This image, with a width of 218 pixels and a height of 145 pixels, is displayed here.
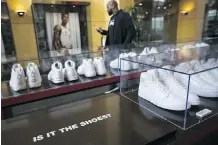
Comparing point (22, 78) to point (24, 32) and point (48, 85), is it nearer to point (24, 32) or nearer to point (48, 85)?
point (48, 85)

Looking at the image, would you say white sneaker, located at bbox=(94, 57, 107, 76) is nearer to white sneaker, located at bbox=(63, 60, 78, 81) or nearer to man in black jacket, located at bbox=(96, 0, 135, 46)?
white sneaker, located at bbox=(63, 60, 78, 81)

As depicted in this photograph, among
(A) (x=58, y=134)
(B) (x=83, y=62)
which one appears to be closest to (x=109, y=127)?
(A) (x=58, y=134)

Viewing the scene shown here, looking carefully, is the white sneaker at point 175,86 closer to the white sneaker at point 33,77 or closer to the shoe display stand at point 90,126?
the shoe display stand at point 90,126

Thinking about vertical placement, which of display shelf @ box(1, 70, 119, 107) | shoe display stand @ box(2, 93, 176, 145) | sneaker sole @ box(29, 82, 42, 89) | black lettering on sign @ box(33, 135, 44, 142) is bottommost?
black lettering on sign @ box(33, 135, 44, 142)

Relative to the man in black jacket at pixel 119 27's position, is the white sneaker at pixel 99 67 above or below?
below

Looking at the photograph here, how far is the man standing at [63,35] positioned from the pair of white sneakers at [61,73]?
89.3 inches

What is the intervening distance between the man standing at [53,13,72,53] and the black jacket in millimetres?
1576

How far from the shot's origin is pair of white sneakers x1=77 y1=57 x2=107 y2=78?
84 cm

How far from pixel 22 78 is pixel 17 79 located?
0.7 inches

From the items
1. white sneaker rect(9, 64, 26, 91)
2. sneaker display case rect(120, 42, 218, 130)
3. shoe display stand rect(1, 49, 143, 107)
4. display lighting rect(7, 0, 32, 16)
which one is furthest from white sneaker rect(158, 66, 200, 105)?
display lighting rect(7, 0, 32, 16)

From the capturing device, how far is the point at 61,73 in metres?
0.77

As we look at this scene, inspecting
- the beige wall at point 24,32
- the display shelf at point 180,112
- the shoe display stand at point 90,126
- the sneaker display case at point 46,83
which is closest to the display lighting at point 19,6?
the beige wall at point 24,32

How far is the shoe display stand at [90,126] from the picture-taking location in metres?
0.40

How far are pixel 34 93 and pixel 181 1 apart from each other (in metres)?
3.59
